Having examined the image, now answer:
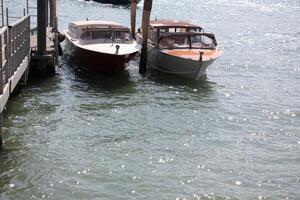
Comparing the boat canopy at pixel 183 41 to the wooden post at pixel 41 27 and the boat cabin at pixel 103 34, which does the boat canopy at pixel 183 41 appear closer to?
the boat cabin at pixel 103 34

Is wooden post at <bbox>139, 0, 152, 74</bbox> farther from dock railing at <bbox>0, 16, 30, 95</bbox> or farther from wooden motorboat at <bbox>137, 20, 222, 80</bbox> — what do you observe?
dock railing at <bbox>0, 16, 30, 95</bbox>

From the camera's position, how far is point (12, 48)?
1443 cm

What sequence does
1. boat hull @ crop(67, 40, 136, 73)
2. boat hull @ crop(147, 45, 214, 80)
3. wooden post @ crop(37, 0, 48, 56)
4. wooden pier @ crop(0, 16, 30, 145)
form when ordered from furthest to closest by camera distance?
boat hull @ crop(147, 45, 214, 80) < boat hull @ crop(67, 40, 136, 73) < wooden post @ crop(37, 0, 48, 56) < wooden pier @ crop(0, 16, 30, 145)

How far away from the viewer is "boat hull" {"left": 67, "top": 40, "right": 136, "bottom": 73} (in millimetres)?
20688

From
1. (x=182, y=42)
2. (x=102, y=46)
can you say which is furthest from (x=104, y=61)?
(x=182, y=42)

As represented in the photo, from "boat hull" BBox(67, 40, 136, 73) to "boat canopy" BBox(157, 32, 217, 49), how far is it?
2.13 m

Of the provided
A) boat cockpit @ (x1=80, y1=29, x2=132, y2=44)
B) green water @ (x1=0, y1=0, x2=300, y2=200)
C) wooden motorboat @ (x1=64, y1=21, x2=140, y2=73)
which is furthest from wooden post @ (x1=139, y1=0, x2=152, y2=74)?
boat cockpit @ (x1=80, y1=29, x2=132, y2=44)

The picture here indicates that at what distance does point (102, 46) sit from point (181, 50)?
11.1ft

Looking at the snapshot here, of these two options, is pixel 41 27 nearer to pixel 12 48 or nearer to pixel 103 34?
pixel 103 34

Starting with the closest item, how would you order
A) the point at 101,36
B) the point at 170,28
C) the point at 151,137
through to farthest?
the point at 151,137
the point at 101,36
the point at 170,28

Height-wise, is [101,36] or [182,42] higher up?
[101,36]

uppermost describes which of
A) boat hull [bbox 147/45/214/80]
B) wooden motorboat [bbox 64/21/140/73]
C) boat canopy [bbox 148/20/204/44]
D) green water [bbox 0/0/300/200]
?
boat canopy [bbox 148/20/204/44]

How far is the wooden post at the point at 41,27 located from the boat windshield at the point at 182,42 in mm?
5489

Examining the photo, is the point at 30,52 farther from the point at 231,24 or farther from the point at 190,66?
the point at 231,24
